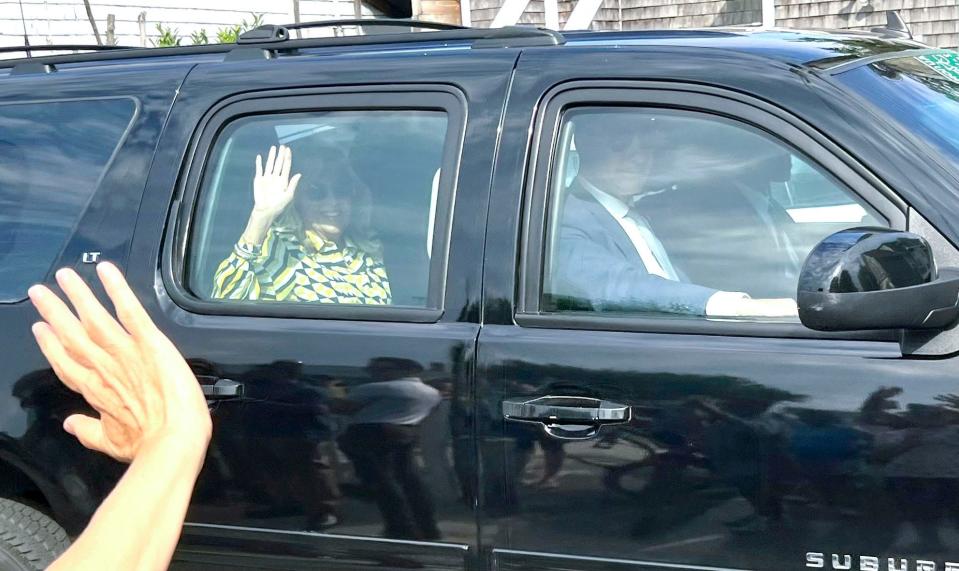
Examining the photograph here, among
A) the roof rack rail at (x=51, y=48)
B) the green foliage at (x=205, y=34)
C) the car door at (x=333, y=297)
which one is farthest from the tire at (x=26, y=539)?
the green foliage at (x=205, y=34)

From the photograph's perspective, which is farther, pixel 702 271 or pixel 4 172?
pixel 4 172

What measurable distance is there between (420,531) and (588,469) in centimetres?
42

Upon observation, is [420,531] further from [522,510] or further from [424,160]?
[424,160]

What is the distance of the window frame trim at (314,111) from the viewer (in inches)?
108

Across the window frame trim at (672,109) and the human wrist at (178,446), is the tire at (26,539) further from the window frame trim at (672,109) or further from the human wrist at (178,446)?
the human wrist at (178,446)

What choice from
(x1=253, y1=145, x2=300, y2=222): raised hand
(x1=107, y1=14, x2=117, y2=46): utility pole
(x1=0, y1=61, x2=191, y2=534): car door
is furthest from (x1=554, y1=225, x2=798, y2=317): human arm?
(x1=107, y1=14, x2=117, y2=46): utility pole

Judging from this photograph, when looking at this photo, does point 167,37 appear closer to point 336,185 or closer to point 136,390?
point 336,185

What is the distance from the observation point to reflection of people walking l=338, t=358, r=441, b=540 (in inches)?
104

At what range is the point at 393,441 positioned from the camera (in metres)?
2.65

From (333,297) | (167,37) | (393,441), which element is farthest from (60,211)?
(167,37)

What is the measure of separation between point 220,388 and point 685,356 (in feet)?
3.54

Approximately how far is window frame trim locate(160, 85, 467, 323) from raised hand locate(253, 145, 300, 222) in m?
0.11

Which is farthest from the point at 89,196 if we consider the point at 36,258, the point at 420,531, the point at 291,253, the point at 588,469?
the point at 588,469

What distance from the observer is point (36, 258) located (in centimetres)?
313
